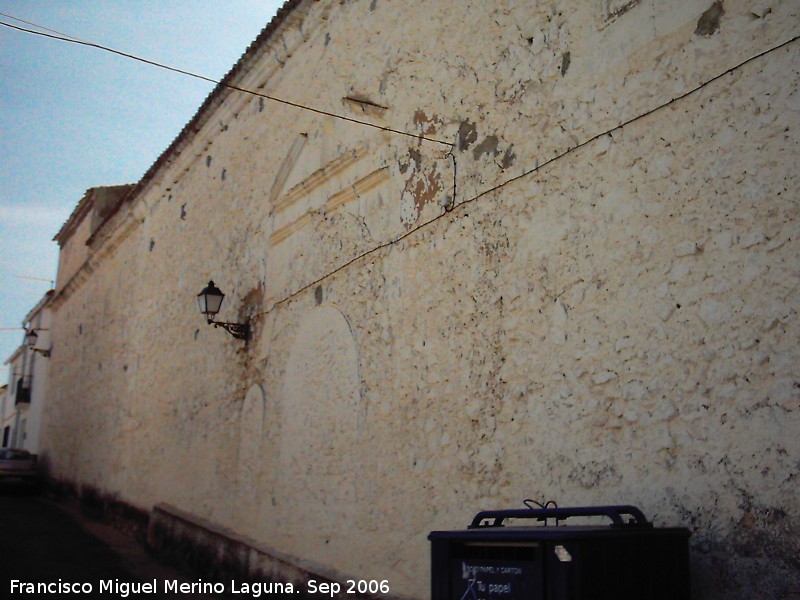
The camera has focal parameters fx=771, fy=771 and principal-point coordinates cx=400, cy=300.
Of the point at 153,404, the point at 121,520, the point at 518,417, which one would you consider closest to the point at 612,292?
the point at 518,417

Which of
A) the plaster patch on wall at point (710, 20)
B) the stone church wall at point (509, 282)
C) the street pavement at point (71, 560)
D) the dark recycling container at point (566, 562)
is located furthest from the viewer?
the street pavement at point (71, 560)

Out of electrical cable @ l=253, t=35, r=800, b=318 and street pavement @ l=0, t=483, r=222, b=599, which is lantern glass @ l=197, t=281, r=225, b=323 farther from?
street pavement @ l=0, t=483, r=222, b=599

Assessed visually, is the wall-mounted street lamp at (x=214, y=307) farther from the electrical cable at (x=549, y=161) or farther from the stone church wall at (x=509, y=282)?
the electrical cable at (x=549, y=161)

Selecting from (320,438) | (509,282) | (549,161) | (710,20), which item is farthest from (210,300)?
(710,20)

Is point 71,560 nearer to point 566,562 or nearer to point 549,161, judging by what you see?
point 549,161

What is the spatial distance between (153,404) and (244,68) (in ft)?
16.6

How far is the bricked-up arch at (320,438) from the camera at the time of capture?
19.1 feet

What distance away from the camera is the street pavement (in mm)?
7102

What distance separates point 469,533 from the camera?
9.72 ft

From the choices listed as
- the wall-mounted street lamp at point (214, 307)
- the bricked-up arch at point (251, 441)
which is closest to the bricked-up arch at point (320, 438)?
the bricked-up arch at point (251, 441)

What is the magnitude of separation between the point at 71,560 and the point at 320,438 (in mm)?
4241

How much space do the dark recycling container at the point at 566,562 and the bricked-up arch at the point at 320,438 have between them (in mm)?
2725

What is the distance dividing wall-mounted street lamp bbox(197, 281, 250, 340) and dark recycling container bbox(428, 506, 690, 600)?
5.29 meters

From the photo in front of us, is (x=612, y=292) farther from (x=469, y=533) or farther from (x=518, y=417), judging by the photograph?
(x=469, y=533)
